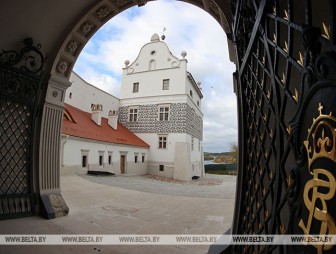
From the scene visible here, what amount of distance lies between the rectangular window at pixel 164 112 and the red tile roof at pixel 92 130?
3.48 m

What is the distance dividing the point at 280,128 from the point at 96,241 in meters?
3.74

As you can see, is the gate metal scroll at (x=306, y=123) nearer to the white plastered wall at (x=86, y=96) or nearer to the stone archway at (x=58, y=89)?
the stone archway at (x=58, y=89)

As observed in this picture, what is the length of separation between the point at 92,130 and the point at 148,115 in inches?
299

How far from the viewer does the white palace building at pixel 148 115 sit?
2095 cm

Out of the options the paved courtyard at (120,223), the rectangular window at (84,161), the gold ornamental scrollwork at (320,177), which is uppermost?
the gold ornamental scrollwork at (320,177)

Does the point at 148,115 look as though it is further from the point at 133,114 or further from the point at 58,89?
the point at 58,89

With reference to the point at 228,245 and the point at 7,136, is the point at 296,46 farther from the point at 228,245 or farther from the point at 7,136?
the point at 7,136

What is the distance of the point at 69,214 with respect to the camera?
544cm

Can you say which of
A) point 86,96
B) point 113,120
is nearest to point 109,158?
point 113,120

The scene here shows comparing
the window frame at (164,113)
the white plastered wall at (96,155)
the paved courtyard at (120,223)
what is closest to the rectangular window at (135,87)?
the window frame at (164,113)

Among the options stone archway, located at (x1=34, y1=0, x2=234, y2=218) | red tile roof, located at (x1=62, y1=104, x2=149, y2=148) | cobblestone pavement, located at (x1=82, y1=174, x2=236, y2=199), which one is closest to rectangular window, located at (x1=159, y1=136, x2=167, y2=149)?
red tile roof, located at (x1=62, y1=104, x2=149, y2=148)

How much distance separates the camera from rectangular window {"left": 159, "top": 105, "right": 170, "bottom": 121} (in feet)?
79.6

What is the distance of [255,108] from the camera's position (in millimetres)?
1708

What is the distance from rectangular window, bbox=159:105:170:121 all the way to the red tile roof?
348 centimetres
